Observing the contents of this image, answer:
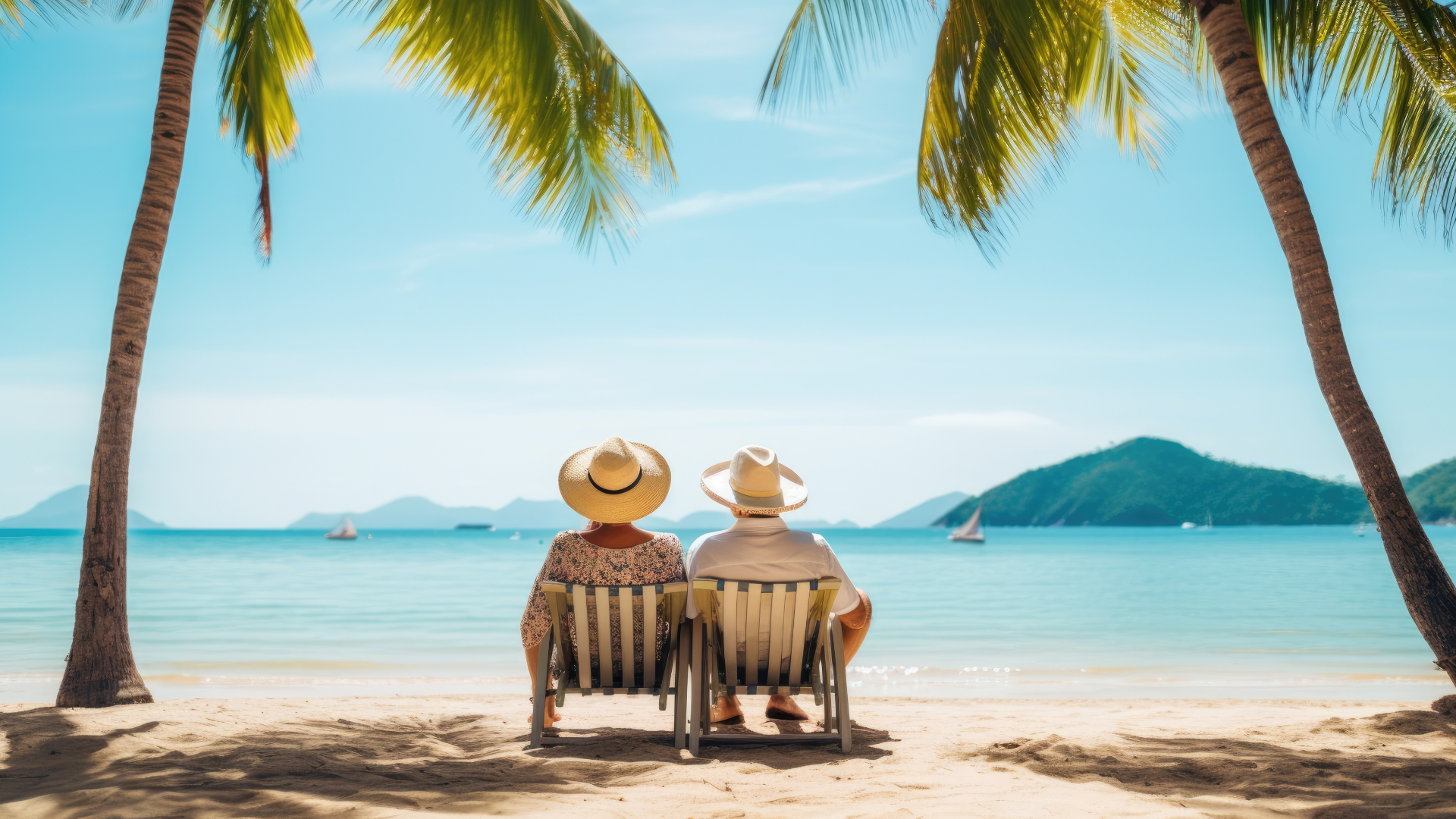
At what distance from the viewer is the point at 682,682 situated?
3.77 meters

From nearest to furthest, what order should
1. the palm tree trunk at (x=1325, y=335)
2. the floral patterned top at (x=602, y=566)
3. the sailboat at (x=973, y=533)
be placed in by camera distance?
the floral patterned top at (x=602, y=566)
the palm tree trunk at (x=1325, y=335)
the sailboat at (x=973, y=533)

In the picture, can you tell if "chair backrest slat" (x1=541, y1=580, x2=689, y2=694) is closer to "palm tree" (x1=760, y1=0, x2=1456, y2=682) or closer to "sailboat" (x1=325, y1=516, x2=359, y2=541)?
"palm tree" (x1=760, y1=0, x2=1456, y2=682)

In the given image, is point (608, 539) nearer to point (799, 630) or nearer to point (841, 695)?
point (799, 630)

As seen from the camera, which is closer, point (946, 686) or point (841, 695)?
point (841, 695)

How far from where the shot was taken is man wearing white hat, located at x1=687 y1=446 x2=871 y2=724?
150 inches

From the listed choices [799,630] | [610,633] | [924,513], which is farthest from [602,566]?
[924,513]

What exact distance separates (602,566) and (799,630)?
885mm

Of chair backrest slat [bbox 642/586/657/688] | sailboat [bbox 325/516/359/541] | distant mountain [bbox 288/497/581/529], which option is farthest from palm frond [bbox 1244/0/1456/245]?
distant mountain [bbox 288/497/581/529]

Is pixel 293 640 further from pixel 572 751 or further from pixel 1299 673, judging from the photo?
pixel 1299 673

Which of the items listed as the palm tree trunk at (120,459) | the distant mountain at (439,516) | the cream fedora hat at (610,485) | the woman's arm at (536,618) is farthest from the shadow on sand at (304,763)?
the distant mountain at (439,516)

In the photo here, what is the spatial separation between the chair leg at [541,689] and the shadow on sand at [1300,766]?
1.80 m

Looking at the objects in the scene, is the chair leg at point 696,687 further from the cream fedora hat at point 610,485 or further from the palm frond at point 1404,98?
the palm frond at point 1404,98

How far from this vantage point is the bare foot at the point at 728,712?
4262 millimetres

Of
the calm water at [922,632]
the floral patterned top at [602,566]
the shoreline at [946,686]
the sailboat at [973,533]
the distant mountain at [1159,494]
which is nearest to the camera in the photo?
the floral patterned top at [602,566]
